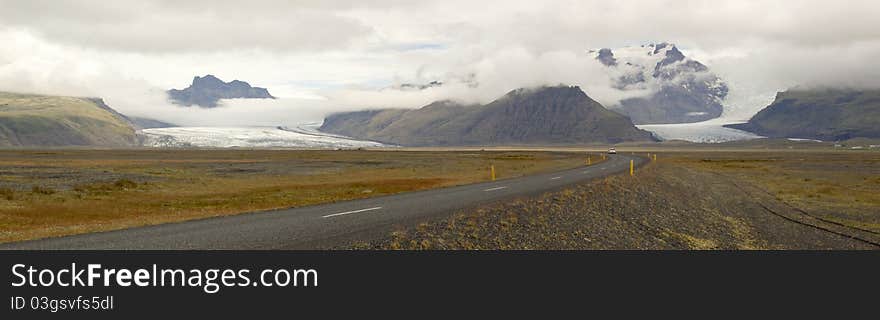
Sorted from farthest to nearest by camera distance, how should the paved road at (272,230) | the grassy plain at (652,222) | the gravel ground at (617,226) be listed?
the grassy plain at (652,222)
the gravel ground at (617,226)
the paved road at (272,230)

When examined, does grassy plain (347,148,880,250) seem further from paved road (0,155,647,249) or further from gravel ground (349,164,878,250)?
paved road (0,155,647,249)

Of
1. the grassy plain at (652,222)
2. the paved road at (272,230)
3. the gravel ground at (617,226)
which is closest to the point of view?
the paved road at (272,230)

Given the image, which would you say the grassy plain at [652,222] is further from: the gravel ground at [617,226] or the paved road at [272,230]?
the paved road at [272,230]

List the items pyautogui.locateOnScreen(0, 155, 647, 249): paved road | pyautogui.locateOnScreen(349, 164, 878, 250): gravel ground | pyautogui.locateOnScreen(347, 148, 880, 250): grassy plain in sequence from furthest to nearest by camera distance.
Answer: pyautogui.locateOnScreen(347, 148, 880, 250): grassy plain
pyautogui.locateOnScreen(349, 164, 878, 250): gravel ground
pyautogui.locateOnScreen(0, 155, 647, 249): paved road

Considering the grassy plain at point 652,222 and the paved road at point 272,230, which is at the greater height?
the paved road at point 272,230

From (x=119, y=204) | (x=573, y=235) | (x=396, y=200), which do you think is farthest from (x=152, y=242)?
(x=119, y=204)

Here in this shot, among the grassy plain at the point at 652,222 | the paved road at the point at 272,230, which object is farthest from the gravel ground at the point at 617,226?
the paved road at the point at 272,230

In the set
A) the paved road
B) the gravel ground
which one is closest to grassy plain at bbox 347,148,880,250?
the gravel ground

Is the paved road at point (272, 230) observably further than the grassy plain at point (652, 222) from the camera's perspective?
No
